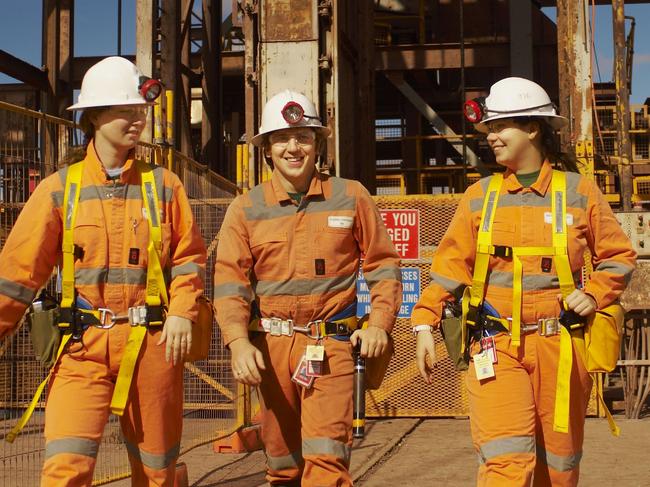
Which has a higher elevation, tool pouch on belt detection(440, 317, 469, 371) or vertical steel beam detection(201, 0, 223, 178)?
vertical steel beam detection(201, 0, 223, 178)

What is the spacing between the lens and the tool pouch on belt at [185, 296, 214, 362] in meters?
4.54

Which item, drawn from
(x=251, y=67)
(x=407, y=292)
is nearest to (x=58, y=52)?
(x=251, y=67)

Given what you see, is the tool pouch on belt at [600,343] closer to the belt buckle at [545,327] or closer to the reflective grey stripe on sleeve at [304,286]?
the belt buckle at [545,327]

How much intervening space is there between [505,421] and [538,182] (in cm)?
109

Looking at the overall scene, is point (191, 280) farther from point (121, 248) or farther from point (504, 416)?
point (504, 416)

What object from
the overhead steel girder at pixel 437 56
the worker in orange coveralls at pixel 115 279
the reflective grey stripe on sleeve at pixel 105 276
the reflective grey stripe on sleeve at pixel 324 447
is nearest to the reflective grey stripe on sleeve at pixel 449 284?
the reflective grey stripe on sleeve at pixel 324 447

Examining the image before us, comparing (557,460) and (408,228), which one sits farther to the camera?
(408,228)

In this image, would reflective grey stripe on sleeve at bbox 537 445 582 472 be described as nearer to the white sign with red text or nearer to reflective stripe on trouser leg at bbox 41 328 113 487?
reflective stripe on trouser leg at bbox 41 328 113 487

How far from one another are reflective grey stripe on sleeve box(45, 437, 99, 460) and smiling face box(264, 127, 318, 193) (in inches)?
60.3

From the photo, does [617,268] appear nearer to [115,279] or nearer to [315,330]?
[315,330]

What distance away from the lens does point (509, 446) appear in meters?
4.32

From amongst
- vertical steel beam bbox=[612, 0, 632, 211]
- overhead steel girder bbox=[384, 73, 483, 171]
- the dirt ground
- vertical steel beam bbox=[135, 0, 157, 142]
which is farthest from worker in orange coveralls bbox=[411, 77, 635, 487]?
overhead steel girder bbox=[384, 73, 483, 171]

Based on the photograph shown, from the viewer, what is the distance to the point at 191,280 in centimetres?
454

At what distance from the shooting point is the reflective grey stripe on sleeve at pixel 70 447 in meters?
4.16
